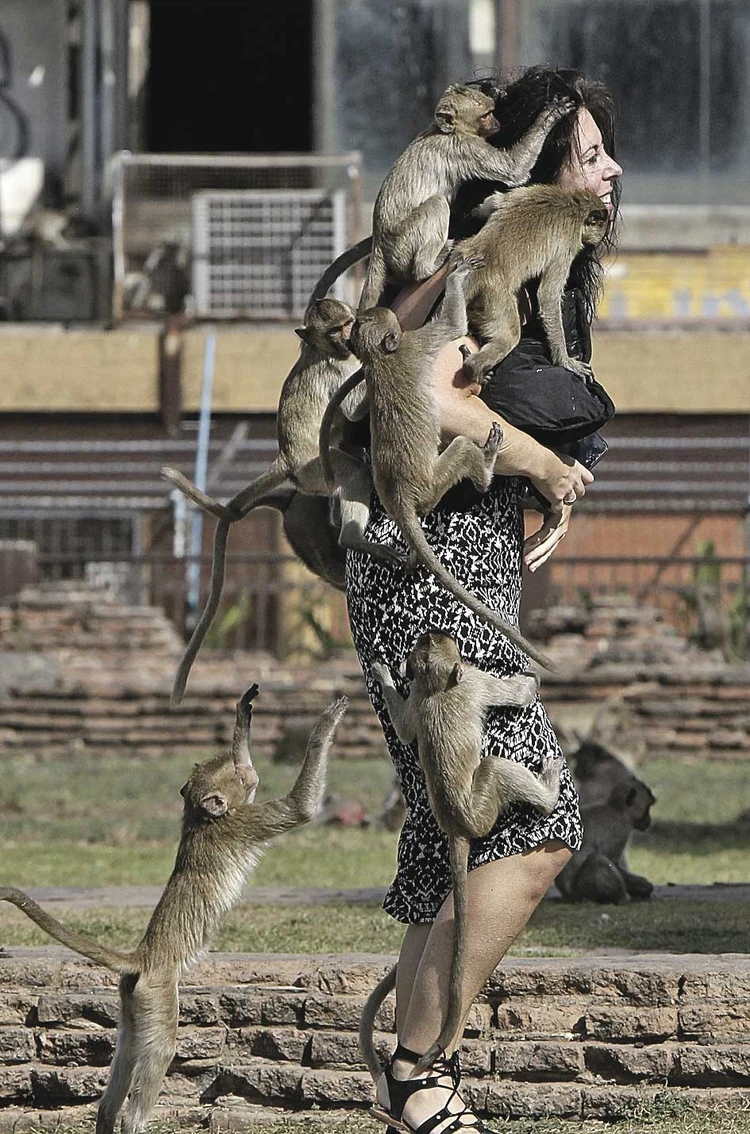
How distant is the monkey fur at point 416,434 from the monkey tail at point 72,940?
102cm

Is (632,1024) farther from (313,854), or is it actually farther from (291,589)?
(291,589)

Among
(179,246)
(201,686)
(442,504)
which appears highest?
(179,246)

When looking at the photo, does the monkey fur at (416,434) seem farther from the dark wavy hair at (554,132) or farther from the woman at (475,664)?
the dark wavy hair at (554,132)

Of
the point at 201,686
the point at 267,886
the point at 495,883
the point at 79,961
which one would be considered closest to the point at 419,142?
the point at 495,883

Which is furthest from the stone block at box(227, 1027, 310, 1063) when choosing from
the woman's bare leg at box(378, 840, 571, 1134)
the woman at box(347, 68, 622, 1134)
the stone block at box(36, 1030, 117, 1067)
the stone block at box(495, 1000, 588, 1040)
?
the woman's bare leg at box(378, 840, 571, 1134)

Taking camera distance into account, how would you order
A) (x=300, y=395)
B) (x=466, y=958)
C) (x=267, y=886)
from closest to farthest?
(x=466, y=958), (x=300, y=395), (x=267, y=886)

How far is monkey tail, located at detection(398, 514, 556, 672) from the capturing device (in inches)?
142

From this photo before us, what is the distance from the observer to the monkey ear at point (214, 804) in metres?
4.04

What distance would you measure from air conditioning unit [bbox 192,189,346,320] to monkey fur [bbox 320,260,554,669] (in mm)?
13750

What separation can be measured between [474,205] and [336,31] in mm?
14452

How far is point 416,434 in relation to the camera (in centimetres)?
367

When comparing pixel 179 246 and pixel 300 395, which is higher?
pixel 179 246

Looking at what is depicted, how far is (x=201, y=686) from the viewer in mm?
13734

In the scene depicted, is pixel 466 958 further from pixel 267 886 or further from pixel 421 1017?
pixel 267 886
